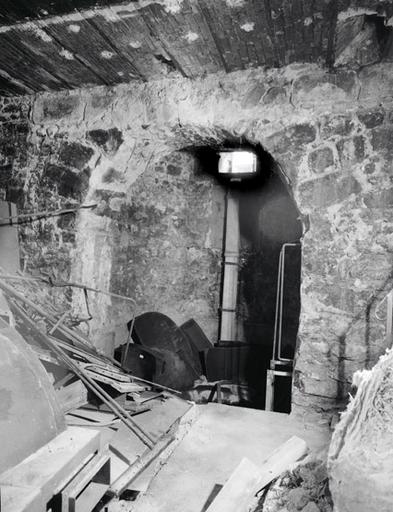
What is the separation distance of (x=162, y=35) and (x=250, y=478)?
2881 mm

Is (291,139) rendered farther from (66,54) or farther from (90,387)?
(90,387)

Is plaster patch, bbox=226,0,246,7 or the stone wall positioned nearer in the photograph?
plaster patch, bbox=226,0,246,7

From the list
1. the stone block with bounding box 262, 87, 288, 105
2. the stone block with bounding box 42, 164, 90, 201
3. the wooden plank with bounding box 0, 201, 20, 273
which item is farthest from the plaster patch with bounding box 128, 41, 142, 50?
the wooden plank with bounding box 0, 201, 20, 273

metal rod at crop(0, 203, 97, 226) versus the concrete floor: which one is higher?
metal rod at crop(0, 203, 97, 226)

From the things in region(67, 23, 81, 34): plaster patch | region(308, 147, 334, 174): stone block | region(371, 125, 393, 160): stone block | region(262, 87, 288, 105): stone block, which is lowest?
region(308, 147, 334, 174): stone block

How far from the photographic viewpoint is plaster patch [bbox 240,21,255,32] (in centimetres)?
272

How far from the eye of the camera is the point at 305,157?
3.31m

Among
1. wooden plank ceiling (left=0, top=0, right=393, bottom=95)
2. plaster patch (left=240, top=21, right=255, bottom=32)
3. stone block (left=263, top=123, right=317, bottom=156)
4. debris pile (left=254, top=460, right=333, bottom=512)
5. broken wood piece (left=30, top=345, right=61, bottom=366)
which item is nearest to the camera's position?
debris pile (left=254, top=460, right=333, bottom=512)

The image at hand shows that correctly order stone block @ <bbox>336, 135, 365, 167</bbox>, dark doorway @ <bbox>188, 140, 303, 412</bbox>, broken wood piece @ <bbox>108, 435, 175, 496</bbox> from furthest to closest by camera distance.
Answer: dark doorway @ <bbox>188, 140, 303, 412</bbox>, stone block @ <bbox>336, 135, 365, 167</bbox>, broken wood piece @ <bbox>108, 435, 175, 496</bbox>

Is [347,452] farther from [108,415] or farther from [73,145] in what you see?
[73,145]

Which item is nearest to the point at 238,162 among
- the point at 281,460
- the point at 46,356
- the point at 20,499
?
the point at 46,356

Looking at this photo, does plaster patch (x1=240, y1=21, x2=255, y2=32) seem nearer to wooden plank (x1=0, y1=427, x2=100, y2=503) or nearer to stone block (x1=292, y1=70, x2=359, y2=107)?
stone block (x1=292, y1=70, x2=359, y2=107)

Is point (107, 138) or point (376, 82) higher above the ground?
point (376, 82)

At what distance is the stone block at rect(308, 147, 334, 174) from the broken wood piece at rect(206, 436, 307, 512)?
2.00 meters
